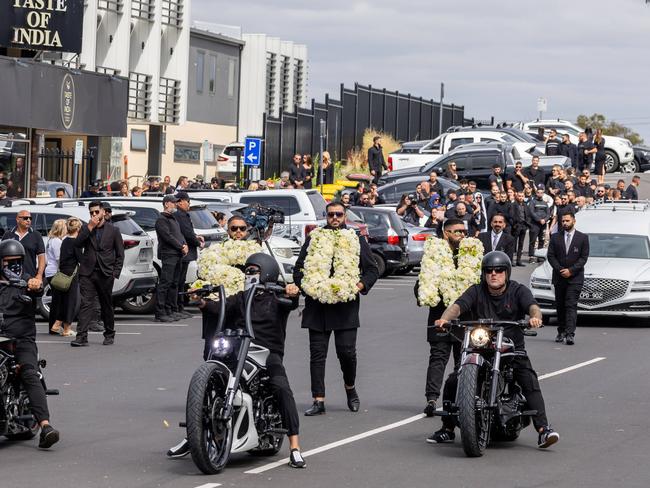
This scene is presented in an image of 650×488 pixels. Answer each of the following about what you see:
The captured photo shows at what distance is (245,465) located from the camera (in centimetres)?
1119

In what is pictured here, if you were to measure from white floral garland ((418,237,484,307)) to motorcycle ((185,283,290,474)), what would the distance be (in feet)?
8.84

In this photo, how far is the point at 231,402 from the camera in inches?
416

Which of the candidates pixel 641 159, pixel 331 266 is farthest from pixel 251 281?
pixel 641 159

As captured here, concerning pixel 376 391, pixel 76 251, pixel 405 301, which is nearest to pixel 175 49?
pixel 405 301

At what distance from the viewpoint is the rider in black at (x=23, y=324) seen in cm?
1181

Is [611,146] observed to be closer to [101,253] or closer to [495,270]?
[101,253]

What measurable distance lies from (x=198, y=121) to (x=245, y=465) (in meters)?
57.8

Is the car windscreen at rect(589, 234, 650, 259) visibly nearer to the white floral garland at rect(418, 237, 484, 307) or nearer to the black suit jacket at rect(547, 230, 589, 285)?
the black suit jacket at rect(547, 230, 589, 285)

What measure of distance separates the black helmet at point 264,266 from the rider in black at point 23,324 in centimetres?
172

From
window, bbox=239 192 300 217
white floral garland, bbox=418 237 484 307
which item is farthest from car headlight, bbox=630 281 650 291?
white floral garland, bbox=418 237 484 307

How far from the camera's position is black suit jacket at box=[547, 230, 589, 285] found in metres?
21.5

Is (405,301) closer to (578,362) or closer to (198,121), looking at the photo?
(578,362)

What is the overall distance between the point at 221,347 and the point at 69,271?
1067 centimetres

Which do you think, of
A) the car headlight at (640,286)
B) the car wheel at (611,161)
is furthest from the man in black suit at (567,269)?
the car wheel at (611,161)
